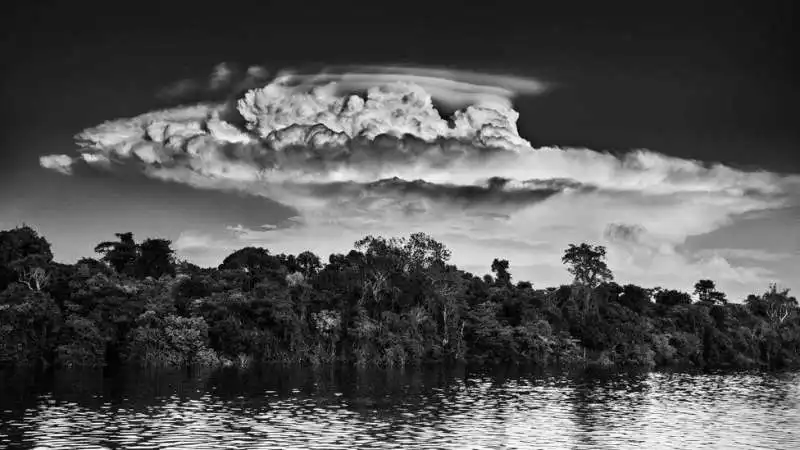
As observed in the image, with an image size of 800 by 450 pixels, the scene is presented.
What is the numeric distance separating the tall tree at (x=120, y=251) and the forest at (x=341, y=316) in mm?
268

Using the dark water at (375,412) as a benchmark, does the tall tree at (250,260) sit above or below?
above

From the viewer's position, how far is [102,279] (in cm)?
11156

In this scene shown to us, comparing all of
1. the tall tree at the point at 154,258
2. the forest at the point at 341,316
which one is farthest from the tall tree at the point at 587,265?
the tall tree at the point at 154,258

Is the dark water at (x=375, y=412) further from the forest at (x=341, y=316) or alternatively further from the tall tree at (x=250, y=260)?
the tall tree at (x=250, y=260)

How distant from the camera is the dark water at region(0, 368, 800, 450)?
4950 centimetres

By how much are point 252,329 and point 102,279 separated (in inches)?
906

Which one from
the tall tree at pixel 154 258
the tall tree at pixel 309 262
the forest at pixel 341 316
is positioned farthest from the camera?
the tall tree at pixel 309 262

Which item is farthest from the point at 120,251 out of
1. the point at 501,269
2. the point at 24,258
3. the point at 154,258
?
the point at 501,269

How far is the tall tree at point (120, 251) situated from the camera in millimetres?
143875

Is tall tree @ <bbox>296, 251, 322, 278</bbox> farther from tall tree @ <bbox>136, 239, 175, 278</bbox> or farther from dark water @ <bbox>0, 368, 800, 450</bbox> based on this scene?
dark water @ <bbox>0, 368, 800, 450</bbox>

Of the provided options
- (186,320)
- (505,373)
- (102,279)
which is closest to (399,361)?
(505,373)

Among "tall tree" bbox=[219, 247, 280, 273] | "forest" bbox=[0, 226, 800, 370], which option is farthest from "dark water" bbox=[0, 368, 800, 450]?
"tall tree" bbox=[219, 247, 280, 273]

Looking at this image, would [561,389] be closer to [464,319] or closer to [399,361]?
[399,361]

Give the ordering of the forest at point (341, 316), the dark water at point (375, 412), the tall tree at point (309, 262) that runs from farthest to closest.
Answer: the tall tree at point (309, 262)
the forest at point (341, 316)
the dark water at point (375, 412)
